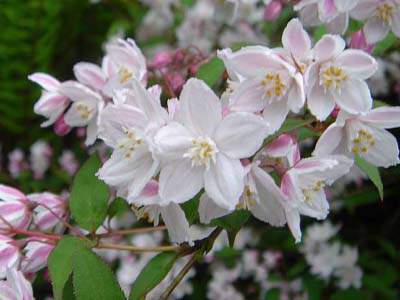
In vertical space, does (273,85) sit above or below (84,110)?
above

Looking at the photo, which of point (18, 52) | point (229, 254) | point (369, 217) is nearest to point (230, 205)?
point (229, 254)

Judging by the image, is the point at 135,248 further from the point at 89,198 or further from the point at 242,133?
the point at 242,133

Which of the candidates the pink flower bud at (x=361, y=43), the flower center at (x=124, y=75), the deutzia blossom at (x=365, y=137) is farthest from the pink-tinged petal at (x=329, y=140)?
the flower center at (x=124, y=75)

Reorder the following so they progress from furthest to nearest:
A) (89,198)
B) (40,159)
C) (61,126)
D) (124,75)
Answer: (40,159)
(61,126)
(124,75)
(89,198)

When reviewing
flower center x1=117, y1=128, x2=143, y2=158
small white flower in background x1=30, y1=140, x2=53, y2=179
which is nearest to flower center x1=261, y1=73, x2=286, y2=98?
flower center x1=117, y1=128, x2=143, y2=158

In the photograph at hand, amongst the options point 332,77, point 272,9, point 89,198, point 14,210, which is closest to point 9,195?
point 14,210

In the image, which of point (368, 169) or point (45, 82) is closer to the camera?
point (368, 169)
